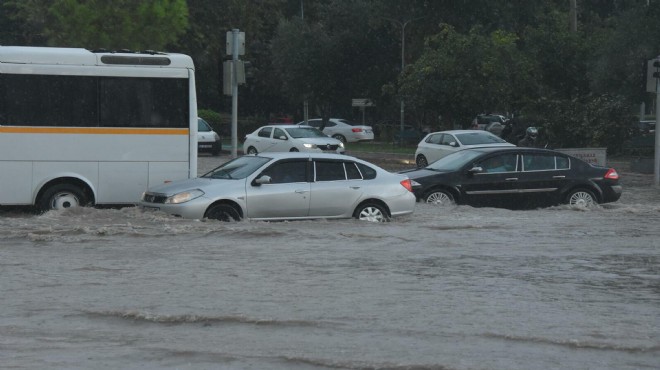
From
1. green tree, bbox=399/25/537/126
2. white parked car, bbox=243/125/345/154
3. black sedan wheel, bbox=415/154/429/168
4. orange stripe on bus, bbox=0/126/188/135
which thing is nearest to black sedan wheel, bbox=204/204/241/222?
orange stripe on bus, bbox=0/126/188/135

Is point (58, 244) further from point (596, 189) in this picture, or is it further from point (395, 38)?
point (395, 38)

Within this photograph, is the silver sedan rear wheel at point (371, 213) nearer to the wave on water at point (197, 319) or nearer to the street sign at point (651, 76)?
the wave on water at point (197, 319)

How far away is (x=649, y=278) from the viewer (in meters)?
13.1

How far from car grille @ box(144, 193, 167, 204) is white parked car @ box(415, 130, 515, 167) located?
16.9 meters

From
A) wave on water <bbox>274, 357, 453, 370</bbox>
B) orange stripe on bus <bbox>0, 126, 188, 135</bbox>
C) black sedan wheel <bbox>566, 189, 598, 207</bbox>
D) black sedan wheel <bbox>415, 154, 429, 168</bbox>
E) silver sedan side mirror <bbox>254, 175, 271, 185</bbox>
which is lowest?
wave on water <bbox>274, 357, 453, 370</bbox>

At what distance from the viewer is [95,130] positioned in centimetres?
1834

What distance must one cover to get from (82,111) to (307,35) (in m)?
44.4

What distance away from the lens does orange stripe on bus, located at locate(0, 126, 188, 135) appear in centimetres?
1794

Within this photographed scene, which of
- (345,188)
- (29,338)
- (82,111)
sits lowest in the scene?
(29,338)

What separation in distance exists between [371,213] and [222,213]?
8.30ft

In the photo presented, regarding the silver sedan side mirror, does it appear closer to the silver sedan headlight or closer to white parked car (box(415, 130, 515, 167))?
the silver sedan headlight

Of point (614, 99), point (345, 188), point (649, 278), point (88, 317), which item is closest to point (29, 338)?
point (88, 317)

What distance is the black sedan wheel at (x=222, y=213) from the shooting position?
1652 centimetres

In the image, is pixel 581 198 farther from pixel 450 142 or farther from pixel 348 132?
pixel 348 132
